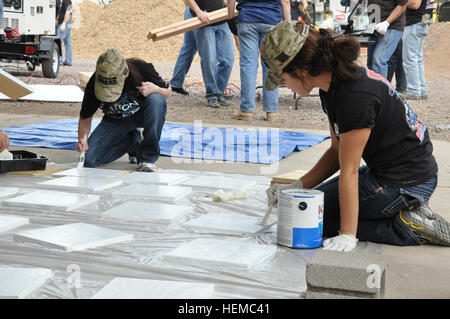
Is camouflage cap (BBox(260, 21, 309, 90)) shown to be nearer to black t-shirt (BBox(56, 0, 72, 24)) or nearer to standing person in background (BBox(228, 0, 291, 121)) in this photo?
standing person in background (BBox(228, 0, 291, 121))

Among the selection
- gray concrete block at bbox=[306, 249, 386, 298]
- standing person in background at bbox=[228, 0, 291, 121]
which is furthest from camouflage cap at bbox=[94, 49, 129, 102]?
standing person in background at bbox=[228, 0, 291, 121]

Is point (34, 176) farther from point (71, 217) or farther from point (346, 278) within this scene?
point (346, 278)

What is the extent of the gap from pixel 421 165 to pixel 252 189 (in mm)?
1343

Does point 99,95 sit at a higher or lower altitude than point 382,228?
higher

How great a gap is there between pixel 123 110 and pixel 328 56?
7.25ft

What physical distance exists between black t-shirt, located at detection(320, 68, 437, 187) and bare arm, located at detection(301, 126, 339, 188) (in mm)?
170

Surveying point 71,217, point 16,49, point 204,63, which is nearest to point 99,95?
point 71,217

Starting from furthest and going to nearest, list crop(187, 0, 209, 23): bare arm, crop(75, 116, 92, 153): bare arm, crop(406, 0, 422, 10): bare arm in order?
crop(406, 0, 422, 10): bare arm → crop(187, 0, 209, 23): bare arm → crop(75, 116, 92, 153): bare arm

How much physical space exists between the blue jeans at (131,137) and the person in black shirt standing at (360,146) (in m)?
1.59

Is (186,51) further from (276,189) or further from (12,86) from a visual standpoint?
(276,189)

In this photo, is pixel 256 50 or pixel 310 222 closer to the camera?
pixel 310 222

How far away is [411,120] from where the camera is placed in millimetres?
2615

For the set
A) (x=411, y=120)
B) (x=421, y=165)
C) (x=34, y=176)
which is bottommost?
(x=34, y=176)

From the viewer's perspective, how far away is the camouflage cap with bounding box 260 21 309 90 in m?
2.40
